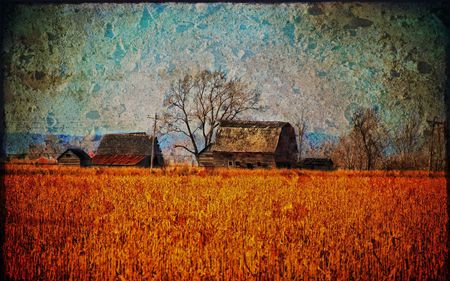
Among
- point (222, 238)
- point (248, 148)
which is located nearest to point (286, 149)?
point (248, 148)

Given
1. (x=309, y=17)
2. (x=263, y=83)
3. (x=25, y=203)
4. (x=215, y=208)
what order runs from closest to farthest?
(x=215, y=208), (x=25, y=203), (x=309, y=17), (x=263, y=83)

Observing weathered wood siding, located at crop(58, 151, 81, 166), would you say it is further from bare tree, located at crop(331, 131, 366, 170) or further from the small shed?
bare tree, located at crop(331, 131, 366, 170)

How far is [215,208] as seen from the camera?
20.0 ft

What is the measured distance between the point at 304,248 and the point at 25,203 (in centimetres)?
417

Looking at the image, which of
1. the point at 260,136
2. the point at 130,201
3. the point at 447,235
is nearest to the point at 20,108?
the point at 130,201

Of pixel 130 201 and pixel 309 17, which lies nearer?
pixel 130 201

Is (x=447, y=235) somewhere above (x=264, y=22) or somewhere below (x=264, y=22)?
below

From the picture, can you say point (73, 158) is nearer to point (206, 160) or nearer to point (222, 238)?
point (206, 160)

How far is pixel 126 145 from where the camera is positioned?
21547mm

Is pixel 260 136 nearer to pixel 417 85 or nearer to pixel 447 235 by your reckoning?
pixel 417 85

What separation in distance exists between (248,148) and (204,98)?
7.17 m

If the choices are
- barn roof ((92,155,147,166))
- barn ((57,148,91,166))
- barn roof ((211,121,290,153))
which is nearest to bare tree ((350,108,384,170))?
barn roof ((211,121,290,153))

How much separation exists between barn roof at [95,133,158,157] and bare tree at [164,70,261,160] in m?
6.92

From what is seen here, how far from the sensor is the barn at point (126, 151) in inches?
821
